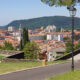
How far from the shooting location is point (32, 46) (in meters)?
37.7

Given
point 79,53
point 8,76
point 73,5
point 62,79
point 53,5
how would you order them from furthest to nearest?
1. point 79,53
2. point 53,5
3. point 73,5
4. point 8,76
5. point 62,79

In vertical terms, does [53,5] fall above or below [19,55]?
above

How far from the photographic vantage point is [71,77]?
1104cm

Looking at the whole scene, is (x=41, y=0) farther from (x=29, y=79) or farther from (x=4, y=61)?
(x=4, y=61)

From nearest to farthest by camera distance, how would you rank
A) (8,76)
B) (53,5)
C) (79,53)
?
1. (8,76)
2. (53,5)
3. (79,53)

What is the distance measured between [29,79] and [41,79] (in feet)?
1.81

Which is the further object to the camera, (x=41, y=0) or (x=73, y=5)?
(x=41, y=0)

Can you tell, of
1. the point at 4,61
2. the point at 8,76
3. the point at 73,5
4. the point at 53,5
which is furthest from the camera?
the point at 4,61

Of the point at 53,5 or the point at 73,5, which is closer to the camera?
the point at 73,5

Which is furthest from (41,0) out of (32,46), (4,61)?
(32,46)

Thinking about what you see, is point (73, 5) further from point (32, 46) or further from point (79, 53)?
point (32, 46)

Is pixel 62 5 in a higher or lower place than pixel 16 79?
higher

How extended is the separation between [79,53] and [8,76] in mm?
13713

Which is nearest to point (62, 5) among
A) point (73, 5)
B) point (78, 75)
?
point (73, 5)
